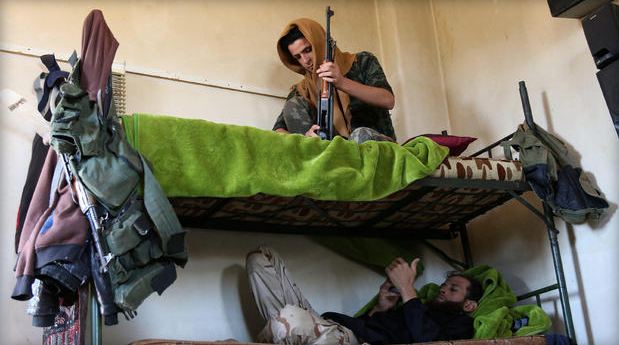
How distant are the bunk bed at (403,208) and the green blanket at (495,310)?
0.11 metres

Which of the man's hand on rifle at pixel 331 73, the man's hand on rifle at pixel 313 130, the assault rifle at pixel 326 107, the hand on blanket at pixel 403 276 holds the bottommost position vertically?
the hand on blanket at pixel 403 276

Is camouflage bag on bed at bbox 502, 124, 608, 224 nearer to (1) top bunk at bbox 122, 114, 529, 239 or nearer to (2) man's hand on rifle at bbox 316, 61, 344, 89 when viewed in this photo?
(1) top bunk at bbox 122, 114, 529, 239

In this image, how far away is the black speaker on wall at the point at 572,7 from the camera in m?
2.78

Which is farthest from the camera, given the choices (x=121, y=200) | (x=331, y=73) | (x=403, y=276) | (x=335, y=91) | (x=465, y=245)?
(x=465, y=245)

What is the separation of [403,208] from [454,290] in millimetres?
379

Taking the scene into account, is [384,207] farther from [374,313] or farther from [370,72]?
[370,72]

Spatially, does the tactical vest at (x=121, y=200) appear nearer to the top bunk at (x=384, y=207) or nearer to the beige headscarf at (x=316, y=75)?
the top bunk at (x=384, y=207)

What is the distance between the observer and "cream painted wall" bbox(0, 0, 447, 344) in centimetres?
261

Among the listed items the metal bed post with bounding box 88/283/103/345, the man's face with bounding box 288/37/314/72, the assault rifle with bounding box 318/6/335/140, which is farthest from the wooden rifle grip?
the metal bed post with bounding box 88/283/103/345

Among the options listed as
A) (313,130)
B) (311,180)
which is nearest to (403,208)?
(313,130)

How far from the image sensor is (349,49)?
139 inches

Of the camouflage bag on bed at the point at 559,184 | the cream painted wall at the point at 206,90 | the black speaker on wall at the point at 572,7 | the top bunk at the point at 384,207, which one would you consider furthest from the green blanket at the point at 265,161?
the black speaker on wall at the point at 572,7

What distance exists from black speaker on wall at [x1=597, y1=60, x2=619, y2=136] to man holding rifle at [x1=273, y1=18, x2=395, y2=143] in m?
0.80

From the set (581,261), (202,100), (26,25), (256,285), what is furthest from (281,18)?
(581,261)
